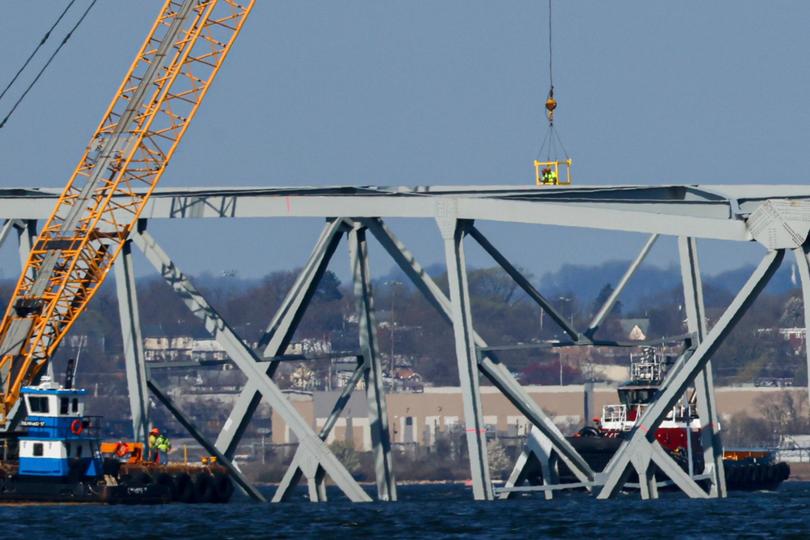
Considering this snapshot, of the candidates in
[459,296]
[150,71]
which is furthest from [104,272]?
[459,296]

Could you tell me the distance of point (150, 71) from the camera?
95562 millimetres

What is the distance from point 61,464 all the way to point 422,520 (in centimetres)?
1596

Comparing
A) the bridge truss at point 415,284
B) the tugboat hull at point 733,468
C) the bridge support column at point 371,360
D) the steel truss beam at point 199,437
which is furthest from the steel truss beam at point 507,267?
the tugboat hull at point 733,468

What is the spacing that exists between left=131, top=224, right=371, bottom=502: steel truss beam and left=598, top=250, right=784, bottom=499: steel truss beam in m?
10.5

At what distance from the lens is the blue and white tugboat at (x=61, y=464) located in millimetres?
81938

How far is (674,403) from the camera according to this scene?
263 ft

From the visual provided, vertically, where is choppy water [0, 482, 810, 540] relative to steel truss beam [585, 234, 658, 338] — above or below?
below

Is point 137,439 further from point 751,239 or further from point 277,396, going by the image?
point 751,239

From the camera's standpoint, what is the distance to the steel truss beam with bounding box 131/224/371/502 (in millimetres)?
86750

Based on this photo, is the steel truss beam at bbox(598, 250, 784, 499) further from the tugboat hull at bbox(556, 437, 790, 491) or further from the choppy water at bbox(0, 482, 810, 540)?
the tugboat hull at bbox(556, 437, 790, 491)

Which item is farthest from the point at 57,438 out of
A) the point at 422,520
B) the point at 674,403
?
the point at 674,403

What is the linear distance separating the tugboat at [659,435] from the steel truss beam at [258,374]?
28.2 m

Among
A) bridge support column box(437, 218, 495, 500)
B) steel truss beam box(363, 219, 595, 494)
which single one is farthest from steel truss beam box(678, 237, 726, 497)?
bridge support column box(437, 218, 495, 500)

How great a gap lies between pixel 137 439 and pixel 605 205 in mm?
21206
